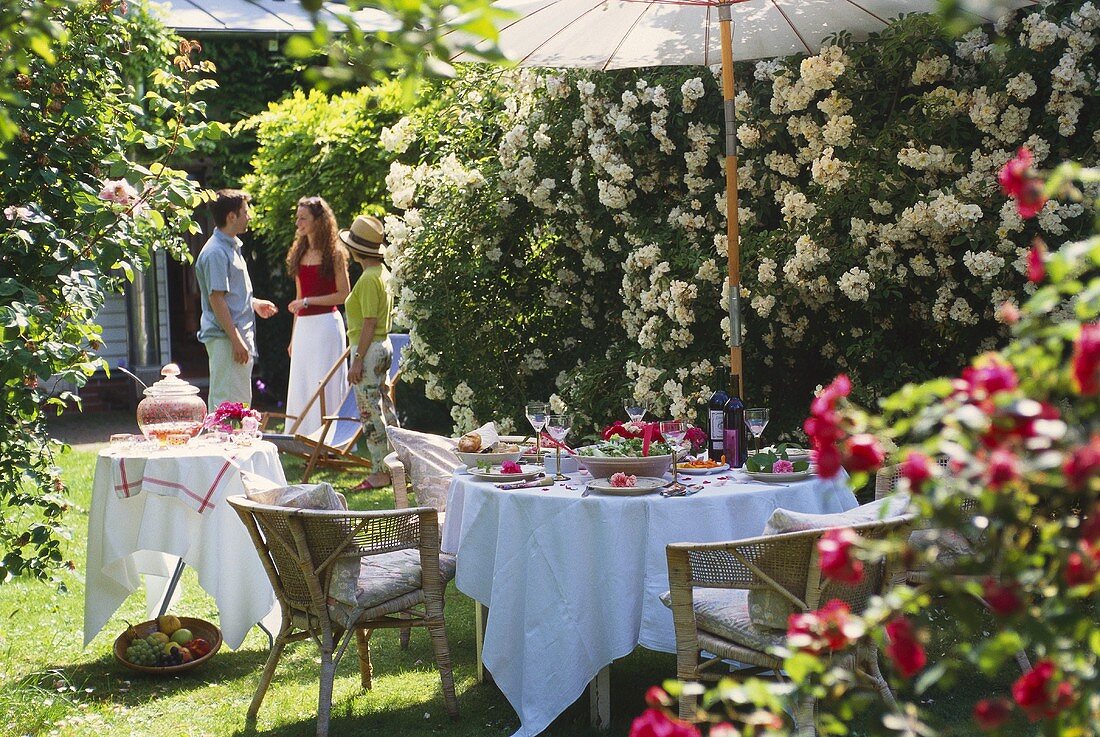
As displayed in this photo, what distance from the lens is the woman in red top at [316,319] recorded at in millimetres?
8242

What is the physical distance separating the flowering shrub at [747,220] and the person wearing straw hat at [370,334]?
1.08 ft

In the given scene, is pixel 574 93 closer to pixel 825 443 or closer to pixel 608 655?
pixel 608 655

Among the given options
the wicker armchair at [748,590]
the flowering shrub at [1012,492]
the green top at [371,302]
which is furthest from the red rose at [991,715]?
the green top at [371,302]

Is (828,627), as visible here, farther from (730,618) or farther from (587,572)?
(587,572)

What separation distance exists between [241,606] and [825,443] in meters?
3.58

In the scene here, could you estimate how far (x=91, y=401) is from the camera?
13922 mm

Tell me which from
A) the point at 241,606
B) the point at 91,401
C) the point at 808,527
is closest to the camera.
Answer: the point at 808,527

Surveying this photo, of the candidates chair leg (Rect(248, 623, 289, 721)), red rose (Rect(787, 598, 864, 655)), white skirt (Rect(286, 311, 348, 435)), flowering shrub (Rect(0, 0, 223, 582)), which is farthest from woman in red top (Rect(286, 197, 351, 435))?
red rose (Rect(787, 598, 864, 655))

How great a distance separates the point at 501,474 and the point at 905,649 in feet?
9.32

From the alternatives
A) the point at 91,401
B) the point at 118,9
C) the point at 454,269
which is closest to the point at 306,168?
the point at 454,269

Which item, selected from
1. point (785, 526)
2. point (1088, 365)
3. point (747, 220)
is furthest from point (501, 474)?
point (1088, 365)

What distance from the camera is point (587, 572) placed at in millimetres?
3684

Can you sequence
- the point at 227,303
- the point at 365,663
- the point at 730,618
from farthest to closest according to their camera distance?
the point at 227,303
the point at 365,663
the point at 730,618

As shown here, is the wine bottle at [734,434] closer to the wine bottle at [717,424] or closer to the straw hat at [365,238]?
the wine bottle at [717,424]
